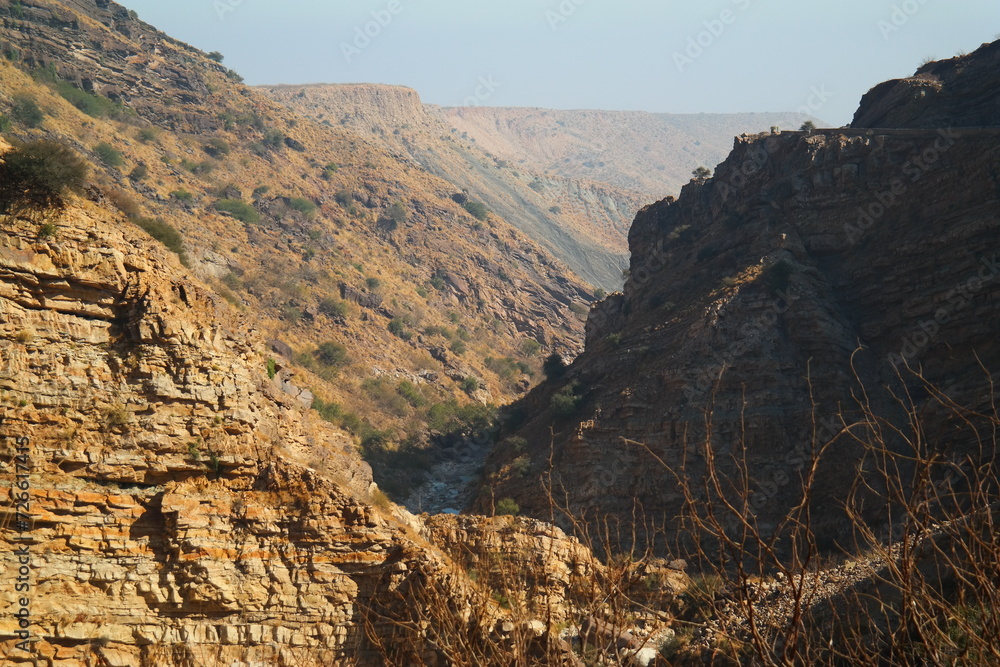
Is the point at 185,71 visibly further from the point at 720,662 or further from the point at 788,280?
the point at 720,662

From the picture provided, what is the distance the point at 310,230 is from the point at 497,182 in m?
56.8

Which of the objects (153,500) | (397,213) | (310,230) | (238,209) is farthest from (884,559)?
(397,213)

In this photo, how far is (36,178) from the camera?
13.4 m

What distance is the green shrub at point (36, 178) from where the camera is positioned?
43.1 ft

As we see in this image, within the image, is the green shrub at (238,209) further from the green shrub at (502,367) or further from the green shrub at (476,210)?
the green shrub at (476,210)

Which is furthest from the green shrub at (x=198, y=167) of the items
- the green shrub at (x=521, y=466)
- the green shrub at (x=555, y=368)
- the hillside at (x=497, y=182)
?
the hillside at (x=497, y=182)

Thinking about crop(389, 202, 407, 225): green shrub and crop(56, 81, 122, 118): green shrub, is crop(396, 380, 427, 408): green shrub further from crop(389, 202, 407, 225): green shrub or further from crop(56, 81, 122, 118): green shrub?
crop(56, 81, 122, 118): green shrub

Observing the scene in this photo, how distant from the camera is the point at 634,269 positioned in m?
40.2

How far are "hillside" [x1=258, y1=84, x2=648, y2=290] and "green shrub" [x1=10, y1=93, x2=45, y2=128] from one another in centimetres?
4887

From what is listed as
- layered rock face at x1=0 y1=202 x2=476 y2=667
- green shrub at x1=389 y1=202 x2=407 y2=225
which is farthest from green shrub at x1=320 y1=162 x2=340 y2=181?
layered rock face at x1=0 y1=202 x2=476 y2=667

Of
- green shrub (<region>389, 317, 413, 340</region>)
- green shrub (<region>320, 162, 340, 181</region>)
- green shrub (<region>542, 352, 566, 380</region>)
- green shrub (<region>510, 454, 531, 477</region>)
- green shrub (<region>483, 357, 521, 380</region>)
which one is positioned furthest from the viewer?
green shrub (<region>320, 162, 340, 181</region>)

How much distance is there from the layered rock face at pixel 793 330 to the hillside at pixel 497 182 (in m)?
51.0

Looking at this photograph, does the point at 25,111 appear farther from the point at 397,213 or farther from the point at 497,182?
the point at 497,182

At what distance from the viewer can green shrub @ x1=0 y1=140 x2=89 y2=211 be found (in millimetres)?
13141
